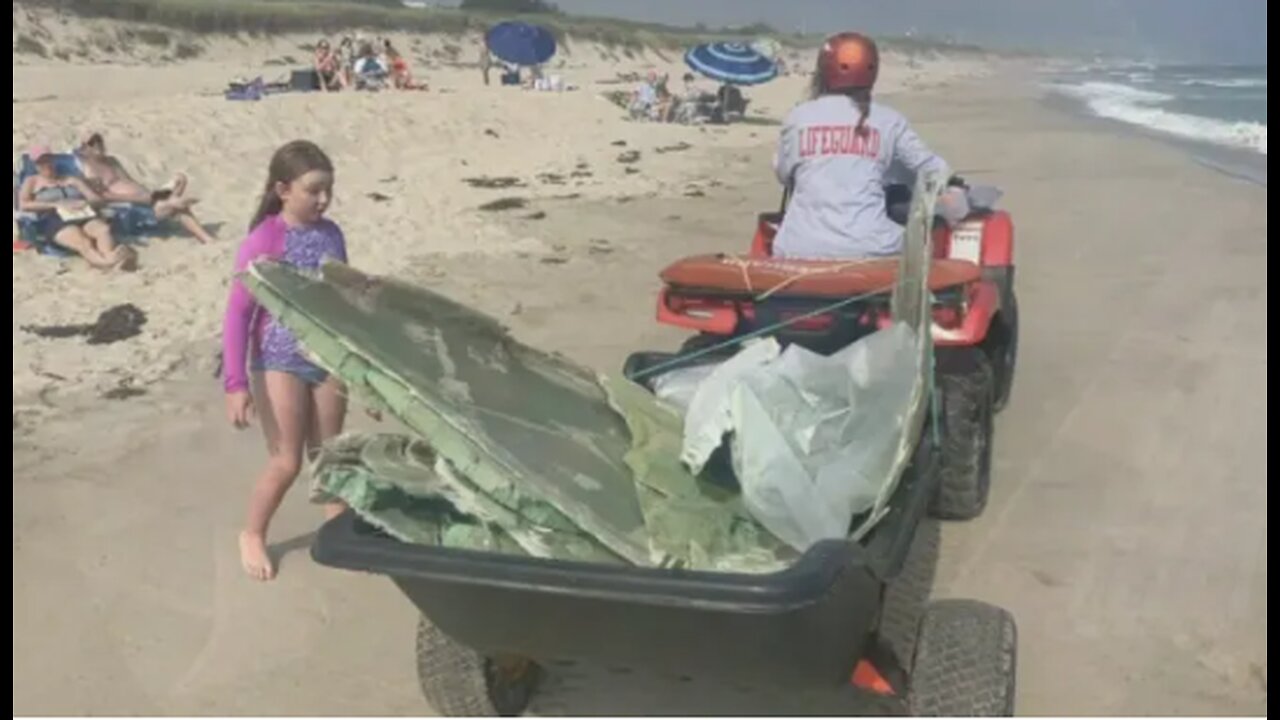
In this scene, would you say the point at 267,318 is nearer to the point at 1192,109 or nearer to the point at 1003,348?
the point at 1003,348

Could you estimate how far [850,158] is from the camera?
4805 millimetres

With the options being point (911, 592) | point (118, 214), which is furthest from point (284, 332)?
point (118, 214)

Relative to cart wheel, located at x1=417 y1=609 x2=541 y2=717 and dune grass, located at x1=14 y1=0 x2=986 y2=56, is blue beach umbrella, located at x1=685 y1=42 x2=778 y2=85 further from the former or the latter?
cart wheel, located at x1=417 y1=609 x2=541 y2=717

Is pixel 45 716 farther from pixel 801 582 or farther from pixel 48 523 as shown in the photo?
pixel 801 582

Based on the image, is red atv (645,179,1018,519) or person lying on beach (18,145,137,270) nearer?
red atv (645,179,1018,519)

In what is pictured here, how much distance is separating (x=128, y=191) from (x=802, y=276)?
678cm

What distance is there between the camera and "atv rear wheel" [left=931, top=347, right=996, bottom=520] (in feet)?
14.2

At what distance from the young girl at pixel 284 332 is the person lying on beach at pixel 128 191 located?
20.3 ft

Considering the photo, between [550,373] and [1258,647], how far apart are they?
2034 mm

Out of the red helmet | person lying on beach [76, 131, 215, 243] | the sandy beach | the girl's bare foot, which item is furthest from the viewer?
person lying on beach [76, 131, 215, 243]

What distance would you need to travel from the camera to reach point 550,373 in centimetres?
360

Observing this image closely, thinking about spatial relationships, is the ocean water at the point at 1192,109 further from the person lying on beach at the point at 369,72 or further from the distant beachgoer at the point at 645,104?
the person lying on beach at the point at 369,72

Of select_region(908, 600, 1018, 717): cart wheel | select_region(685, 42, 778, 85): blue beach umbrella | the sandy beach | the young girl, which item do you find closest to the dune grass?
select_region(685, 42, 778, 85): blue beach umbrella

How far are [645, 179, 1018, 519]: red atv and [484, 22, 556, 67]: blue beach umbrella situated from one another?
86.4 feet
